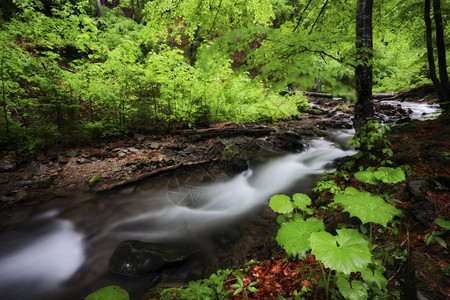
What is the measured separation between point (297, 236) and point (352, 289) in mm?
496

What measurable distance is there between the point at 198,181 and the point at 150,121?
3.66 m

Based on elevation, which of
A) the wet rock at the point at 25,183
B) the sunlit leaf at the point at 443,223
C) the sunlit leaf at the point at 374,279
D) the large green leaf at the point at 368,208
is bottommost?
the sunlit leaf at the point at 374,279

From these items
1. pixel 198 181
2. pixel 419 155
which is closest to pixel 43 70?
pixel 198 181

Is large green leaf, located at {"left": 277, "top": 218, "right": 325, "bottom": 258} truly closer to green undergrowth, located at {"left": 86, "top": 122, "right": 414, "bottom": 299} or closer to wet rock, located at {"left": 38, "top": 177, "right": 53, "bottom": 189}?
green undergrowth, located at {"left": 86, "top": 122, "right": 414, "bottom": 299}

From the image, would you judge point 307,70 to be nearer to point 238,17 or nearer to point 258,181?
point 238,17

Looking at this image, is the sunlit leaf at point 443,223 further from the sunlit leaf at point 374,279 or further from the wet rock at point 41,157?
the wet rock at point 41,157

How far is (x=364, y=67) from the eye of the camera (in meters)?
3.77

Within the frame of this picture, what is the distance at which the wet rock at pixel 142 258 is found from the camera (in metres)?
2.79

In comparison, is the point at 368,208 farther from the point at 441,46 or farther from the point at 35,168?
the point at 35,168

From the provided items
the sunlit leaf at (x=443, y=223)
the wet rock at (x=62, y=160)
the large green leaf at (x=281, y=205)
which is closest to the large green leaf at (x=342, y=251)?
the large green leaf at (x=281, y=205)

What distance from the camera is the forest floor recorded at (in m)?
1.59

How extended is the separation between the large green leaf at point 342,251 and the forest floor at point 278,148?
543mm

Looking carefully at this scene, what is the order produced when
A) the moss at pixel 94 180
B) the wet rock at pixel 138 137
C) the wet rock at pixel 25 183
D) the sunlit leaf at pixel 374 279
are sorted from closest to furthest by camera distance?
Answer: the sunlit leaf at pixel 374 279, the wet rock at pixel 25 183, the moss at pixel 94 180, the wet rock at pixel 138 137

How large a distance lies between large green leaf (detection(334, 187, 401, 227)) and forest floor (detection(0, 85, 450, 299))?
0.47m
